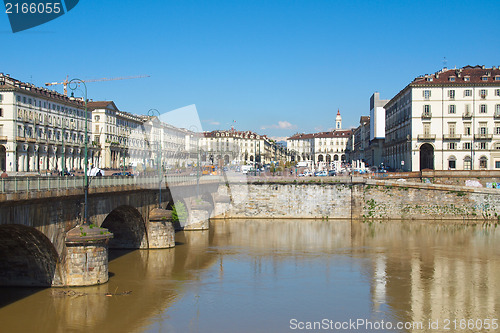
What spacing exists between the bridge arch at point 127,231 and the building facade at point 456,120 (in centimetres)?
5247

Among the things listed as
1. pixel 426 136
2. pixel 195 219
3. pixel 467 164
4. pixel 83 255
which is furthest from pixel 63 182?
pixel 467 164

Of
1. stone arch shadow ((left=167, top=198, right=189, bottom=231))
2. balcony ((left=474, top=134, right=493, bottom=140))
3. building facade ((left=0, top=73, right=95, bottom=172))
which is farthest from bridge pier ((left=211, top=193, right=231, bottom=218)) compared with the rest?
balcony ((left=474, top=134, right=493, bottom=140))

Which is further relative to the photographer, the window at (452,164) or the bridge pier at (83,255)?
the window at (452,164)

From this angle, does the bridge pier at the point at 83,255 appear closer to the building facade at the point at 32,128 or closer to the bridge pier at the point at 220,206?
the building facade at the point at 32,128

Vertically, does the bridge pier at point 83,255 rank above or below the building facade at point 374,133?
below

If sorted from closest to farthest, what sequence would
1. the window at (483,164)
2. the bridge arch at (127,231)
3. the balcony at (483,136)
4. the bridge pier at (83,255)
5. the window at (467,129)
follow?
1. the bridge pier at (83,255)
2. the bridge arch at (127,231)
3. the balcony at (483,136)
4. the window at (467,129)
5. the window at (483,164)

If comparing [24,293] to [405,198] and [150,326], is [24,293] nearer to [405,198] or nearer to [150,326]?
[150,326]

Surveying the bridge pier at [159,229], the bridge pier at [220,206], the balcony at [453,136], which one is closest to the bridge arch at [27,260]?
the bridge pier at [159,229]

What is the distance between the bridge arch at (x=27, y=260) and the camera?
25717mm

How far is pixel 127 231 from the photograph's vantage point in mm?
42219

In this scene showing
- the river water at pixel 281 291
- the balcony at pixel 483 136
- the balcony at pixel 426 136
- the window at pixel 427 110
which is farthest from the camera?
the balcony at pixel 426 136

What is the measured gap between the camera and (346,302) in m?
28.3

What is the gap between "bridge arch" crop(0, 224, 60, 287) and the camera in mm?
25717

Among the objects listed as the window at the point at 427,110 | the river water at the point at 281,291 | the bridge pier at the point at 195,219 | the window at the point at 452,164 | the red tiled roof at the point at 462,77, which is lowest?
the river water at the point at 281,291
